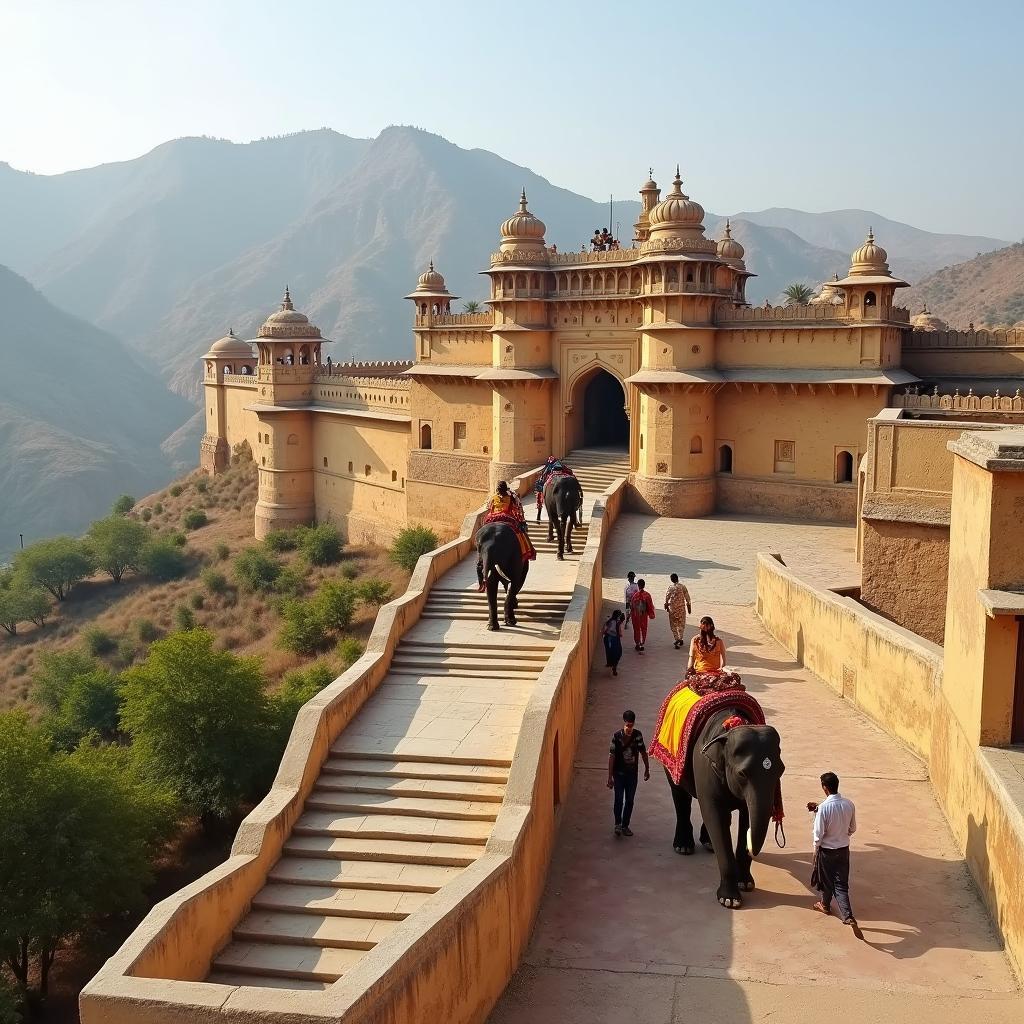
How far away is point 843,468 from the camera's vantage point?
22.3 meters

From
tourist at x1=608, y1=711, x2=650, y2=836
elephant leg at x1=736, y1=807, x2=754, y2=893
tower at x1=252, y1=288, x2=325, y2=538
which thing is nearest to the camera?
elephant leg at x1=736, y1=807, x2=754, y2=893

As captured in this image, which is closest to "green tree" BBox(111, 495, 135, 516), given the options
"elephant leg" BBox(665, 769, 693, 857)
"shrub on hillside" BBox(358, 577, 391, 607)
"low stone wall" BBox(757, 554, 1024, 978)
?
"shrub on hillside" BBox(358, 577, 391, 607)

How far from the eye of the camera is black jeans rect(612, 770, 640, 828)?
8.41m

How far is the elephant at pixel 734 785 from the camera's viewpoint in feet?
22.4

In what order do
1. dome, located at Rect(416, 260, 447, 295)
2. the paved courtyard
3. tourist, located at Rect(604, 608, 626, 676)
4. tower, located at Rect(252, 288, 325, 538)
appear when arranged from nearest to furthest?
1. the paved courtyard
2. tourist, located at Rect(604, 608, 626, 676)
3. dome, located at Rect(416, 260, 447, 295)
4. tower, located at Rect(252, 288, 325, 538)

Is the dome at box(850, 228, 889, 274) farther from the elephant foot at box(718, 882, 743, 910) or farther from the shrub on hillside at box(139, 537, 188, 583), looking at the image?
the shrub on hillside at box(139, 537, 188, 583)

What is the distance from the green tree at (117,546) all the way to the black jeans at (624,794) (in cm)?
3460

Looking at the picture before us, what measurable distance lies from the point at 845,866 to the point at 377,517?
28.3 meters

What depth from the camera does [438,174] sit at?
558 ft

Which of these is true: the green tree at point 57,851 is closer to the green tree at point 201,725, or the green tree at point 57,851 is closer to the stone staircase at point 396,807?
the green tree at point 201,725

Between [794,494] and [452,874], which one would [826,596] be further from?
[794,494]

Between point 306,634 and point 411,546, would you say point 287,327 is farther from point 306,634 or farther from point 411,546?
point 306,634

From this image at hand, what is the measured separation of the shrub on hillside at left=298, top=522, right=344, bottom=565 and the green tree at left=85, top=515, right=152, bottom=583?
28.4ft

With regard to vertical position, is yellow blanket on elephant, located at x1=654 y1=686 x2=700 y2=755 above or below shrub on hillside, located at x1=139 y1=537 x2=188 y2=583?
above
